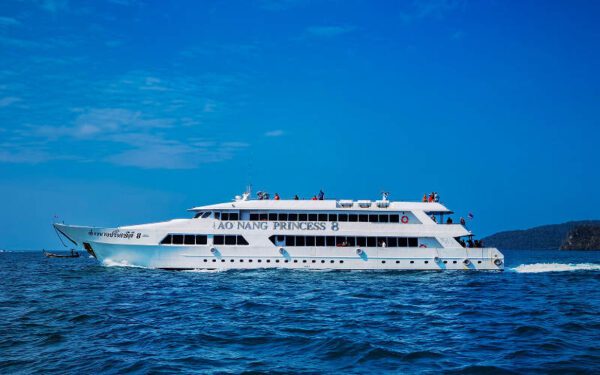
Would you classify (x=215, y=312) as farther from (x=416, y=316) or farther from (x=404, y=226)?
(x=404, y=226)

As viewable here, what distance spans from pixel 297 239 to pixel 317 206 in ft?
8.01

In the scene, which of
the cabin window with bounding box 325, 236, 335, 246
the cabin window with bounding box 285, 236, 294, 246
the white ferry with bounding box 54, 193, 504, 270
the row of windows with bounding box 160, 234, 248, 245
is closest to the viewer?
the white ferry with bounding box 54, 193, 504, 270

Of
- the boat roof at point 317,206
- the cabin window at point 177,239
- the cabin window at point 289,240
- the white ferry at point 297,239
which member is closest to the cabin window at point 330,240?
the white ferry at point 297,239

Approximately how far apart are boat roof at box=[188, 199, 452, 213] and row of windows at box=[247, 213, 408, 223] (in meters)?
0.44

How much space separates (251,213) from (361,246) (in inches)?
282

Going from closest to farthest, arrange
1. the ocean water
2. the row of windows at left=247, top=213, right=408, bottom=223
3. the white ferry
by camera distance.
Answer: the ocean water < the white ferry < the row of windows at left=247, top=213, right=408, bottom=223

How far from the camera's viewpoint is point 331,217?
31.7 meters

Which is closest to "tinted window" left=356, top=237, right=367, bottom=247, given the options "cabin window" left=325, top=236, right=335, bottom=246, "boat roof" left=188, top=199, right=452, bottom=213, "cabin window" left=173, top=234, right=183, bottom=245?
"cabin window" left=325, top=236, right=335, bottom=246

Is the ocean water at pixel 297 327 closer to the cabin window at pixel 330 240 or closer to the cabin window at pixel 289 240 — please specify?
the cabin window at pixel 289 240

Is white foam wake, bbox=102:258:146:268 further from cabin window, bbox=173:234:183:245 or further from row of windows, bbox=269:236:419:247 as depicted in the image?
row of windows, bbox=269:236:419:247

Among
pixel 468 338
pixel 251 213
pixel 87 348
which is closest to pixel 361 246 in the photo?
pixel 251 213

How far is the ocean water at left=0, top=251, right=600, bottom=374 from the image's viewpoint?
1006 centimetres

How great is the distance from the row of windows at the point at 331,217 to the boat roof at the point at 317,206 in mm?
435

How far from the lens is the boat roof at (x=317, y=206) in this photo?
31.5m
